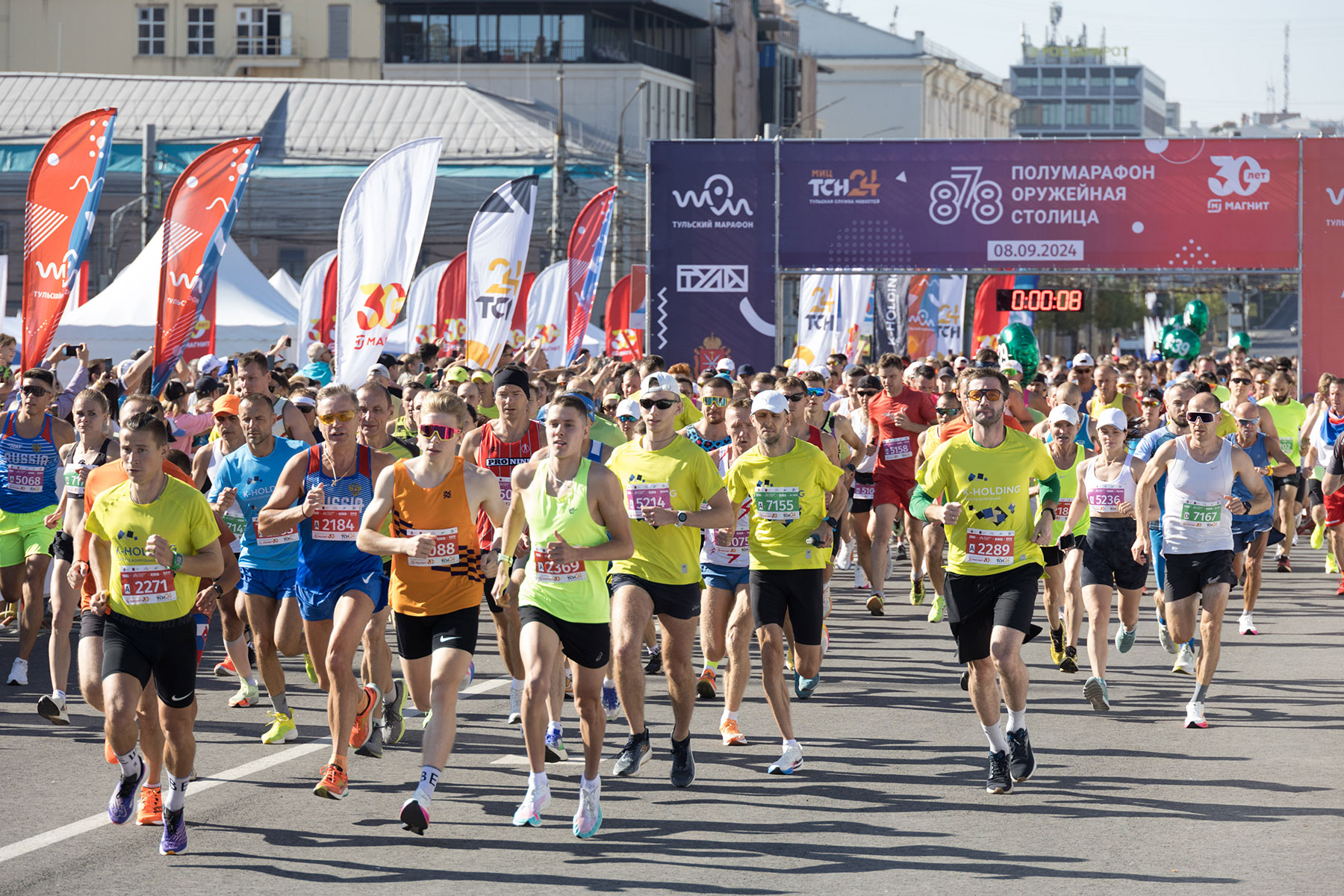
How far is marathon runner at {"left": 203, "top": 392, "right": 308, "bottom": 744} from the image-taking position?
8.60 metres

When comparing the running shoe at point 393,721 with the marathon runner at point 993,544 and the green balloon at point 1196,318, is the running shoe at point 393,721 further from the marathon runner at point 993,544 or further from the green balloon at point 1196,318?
the green balloon at point 1196,318

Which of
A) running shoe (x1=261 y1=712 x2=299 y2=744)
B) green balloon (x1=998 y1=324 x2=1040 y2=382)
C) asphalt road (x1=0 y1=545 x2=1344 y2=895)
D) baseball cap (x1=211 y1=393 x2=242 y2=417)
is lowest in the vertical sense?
asphalt road (x1=0 y1=545 x2=1344 y2=895)

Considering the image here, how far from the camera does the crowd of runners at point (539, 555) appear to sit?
6930mm

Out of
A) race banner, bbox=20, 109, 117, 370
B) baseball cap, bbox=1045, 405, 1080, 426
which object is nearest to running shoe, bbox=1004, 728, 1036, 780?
baseball cap, bbox=1045, 405, 1080, 426

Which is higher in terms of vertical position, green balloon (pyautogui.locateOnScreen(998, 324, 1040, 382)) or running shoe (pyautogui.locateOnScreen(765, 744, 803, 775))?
green balloon (pyautogui.locateOnScreen(998, 324, 1040, 382))

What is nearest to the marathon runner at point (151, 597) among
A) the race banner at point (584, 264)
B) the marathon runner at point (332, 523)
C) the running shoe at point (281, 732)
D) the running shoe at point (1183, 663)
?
the marathon runner at point (332, 523)

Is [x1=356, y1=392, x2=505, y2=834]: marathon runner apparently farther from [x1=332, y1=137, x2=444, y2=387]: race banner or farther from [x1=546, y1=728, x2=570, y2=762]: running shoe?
[x1=332, y1=137, x2=444, y2=387]: race banner

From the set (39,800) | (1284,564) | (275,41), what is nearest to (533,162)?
(275,41)

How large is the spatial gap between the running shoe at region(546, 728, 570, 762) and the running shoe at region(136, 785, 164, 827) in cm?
192

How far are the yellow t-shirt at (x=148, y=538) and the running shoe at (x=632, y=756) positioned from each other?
7.17ft

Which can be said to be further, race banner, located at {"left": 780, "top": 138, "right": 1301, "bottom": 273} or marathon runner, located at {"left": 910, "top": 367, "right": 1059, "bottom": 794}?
race banner, located at {"left": 780, "top": 138, "right": 1301, "bottom": 273}

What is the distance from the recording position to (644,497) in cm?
814

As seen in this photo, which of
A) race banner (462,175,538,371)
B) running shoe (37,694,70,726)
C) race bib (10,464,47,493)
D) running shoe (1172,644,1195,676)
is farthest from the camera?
race banner (462,175,538,371)

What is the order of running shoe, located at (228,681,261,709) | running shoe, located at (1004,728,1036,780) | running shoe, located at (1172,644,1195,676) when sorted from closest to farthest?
running shoe, located at (1004,728,1036,780)
running shoe, located at (228,681,261,709)
running shoe, located at (1172,644,1195,676)
